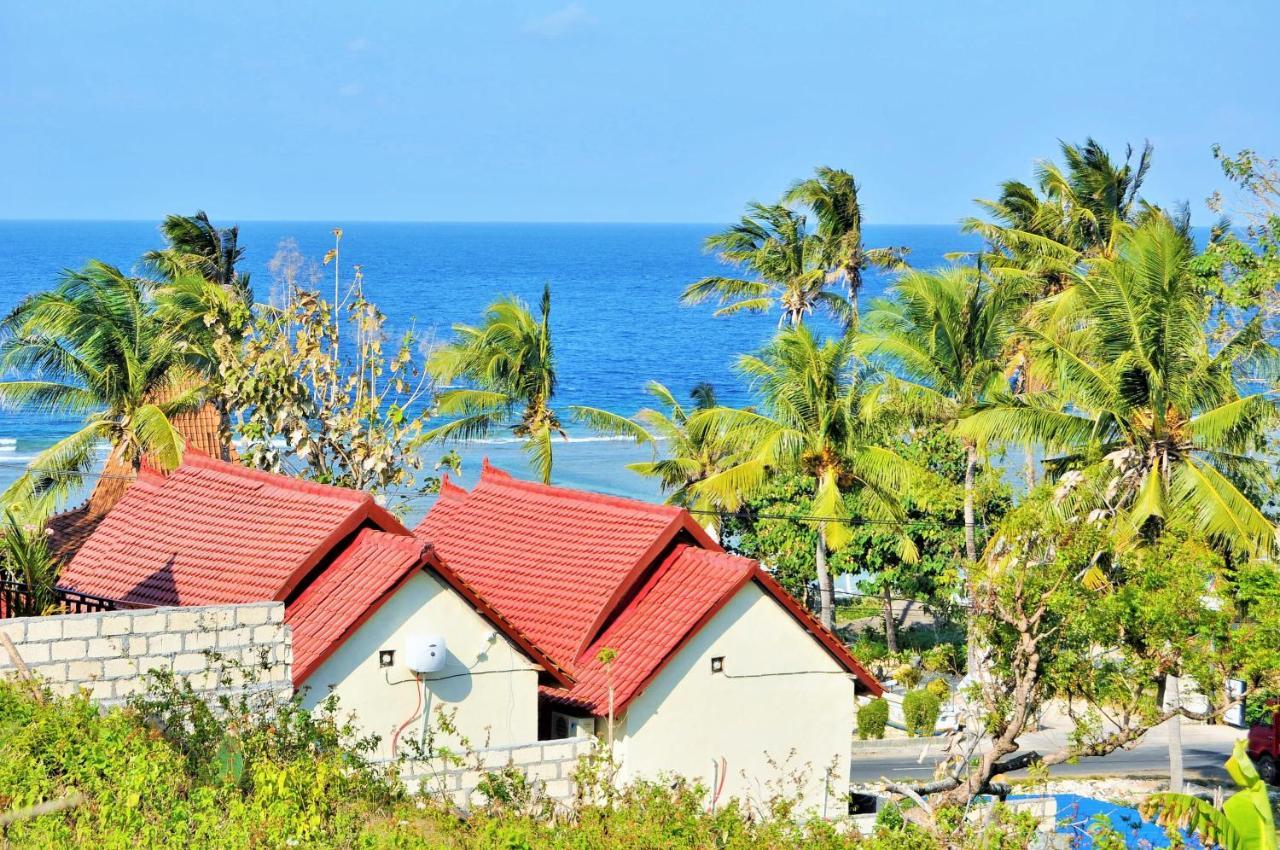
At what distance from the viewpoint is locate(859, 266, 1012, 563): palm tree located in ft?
100

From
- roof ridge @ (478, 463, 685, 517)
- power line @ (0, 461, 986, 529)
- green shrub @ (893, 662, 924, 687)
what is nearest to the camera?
roof ridge @ (478, 463, 685, 517)

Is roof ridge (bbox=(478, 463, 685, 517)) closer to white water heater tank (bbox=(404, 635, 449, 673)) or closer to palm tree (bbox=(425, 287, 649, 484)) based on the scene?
white water heater tank (bbox=(404, 635, 449, 673))

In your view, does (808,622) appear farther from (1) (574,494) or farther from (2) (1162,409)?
(2) (1162,409)

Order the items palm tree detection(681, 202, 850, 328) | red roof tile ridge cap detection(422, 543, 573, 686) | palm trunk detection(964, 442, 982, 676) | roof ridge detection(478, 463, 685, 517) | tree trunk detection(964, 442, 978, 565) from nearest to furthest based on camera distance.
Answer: red roof tile ridge cap detection(422, 543, 573, 686) < palm trunk detection(964, 442, 982, 676) < roof ridge detection(478, 463, 685, 517) < tree trunk detection(964, 442, 978, 565) < palm tree detection(681, 202, 850, 328)

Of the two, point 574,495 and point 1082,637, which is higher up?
point 574,495

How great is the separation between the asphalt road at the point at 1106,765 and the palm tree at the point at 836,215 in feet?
56.5

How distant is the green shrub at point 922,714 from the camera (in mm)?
29781

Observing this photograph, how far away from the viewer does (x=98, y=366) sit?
30.5 metres

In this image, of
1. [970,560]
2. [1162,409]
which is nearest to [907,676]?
[1162,409]

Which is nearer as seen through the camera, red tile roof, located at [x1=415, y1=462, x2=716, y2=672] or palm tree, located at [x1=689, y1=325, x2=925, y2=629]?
red tile roof, located at [x1=415, y1=462, x2=716, y2=672]

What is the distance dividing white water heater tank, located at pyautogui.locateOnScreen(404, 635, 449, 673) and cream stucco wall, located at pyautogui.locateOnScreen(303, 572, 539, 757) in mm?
179

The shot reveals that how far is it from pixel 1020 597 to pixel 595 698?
4881 millimetres

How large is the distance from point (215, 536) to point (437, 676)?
10.3ft

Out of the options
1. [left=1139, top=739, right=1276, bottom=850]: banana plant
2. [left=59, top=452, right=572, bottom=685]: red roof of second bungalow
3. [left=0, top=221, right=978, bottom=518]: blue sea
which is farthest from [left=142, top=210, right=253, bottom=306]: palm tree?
[left=1139, top=739, right=1276, bottom=850]: banana plant
